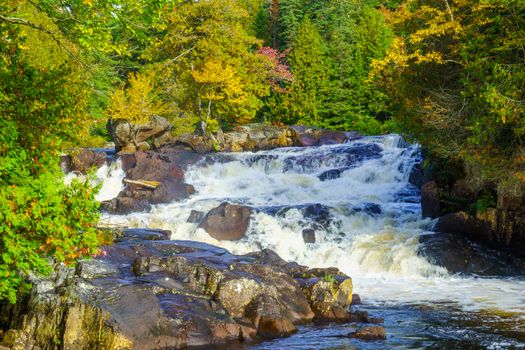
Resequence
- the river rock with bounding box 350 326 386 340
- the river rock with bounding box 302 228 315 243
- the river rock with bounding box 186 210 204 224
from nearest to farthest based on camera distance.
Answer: the river rock with bounding box 350 326 386 340
the river rock with bounding box 302 228 315 243
the river rock with bounding box 186 210 204 224

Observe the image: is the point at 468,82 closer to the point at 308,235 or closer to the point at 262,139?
the point at 308,235

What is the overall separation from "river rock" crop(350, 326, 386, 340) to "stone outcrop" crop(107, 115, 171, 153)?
24.2 m

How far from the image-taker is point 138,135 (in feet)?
111

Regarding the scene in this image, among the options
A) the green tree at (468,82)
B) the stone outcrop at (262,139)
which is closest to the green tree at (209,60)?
the stone outcrop at (262,139)

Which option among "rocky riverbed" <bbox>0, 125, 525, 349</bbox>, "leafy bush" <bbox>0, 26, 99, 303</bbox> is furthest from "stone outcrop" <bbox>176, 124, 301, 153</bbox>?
"leafy bush" <bbox>0, 26, 99, 303</bbox>

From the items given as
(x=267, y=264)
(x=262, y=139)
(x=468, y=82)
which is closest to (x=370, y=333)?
(x=267, y=264)

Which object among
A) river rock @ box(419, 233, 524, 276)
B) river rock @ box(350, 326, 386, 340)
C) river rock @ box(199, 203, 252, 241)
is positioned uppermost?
river rock @ box(199, 203, 252, 241)

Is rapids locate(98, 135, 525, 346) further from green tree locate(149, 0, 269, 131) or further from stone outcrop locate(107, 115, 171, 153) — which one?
green tree locate(149, 0, 269, 131)

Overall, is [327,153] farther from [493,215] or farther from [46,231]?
[46,231]

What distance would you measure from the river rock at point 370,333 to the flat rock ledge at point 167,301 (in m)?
1.11

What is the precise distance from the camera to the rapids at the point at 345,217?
576 inches

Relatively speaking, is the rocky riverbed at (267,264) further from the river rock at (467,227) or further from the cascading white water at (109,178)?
the river rock at (467,227)

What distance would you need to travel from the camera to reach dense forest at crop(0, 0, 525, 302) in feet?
22.1

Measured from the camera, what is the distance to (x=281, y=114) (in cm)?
4462
